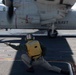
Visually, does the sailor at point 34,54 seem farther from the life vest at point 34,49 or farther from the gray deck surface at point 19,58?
the gray deck surface at point 19,58

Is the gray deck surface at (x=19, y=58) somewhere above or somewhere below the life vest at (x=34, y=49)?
below

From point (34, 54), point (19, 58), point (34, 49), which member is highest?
point (34, 49)

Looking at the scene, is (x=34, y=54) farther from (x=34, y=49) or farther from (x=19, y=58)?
(x=19, y=58)

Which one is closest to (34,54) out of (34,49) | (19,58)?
(34,49)

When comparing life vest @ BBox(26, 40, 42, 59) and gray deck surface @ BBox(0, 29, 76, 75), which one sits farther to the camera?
gray deck surface @ BBox(0, 29, 76, 75)

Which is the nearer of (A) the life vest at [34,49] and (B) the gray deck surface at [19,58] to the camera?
(A) the life vest at [34,49]

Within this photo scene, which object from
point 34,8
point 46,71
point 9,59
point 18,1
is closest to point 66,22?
point 34,8

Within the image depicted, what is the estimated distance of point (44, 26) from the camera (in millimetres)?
20188

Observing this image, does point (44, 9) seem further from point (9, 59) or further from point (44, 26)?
point (9, 59)

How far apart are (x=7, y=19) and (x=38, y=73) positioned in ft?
35.3

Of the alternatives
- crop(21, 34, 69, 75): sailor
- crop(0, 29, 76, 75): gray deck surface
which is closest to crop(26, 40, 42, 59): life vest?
crop(21, 34, 69, 75): sailor

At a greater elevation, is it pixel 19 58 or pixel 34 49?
pixel 34 49

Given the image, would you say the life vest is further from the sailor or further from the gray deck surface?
the gray deck surface

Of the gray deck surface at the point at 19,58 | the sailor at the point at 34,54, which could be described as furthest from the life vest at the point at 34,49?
the gray deck surface at the point at 19,58
